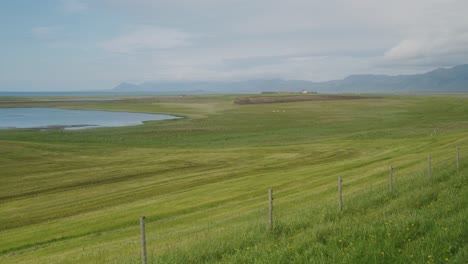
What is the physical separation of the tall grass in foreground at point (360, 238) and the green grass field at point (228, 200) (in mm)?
42

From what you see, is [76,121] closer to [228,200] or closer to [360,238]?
[228,200]

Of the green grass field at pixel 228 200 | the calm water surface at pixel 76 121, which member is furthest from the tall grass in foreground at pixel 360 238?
the calm water surface at pixel 76 121

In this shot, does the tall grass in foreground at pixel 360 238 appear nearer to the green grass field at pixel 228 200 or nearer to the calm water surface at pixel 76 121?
the green grass field at pixel 228 200

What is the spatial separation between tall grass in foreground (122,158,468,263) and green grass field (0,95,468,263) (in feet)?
0.14

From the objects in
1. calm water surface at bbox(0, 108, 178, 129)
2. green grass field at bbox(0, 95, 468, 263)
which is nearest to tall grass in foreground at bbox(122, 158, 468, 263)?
green grass field at bbox(0, 95, 468, 263)

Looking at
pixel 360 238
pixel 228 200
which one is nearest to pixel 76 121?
pixel 228 200

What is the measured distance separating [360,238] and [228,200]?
1771 centimetres

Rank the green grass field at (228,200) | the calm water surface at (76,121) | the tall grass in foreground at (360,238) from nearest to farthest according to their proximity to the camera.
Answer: the tall grass in foreground at (360,238) → the green grass field at (228,200) → the calm water surface at (76,121)

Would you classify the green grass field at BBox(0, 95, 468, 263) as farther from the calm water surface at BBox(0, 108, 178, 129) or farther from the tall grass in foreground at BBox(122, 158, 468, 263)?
the calm water surface at BBox(0, 108, 178, 129)

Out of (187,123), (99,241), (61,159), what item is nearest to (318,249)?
(99,241)

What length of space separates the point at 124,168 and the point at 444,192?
3510 centimetres

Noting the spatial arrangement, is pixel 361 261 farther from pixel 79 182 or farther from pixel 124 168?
pixel 124 168

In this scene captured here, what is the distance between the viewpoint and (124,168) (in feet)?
152

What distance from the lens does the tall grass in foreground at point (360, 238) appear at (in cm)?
1009
